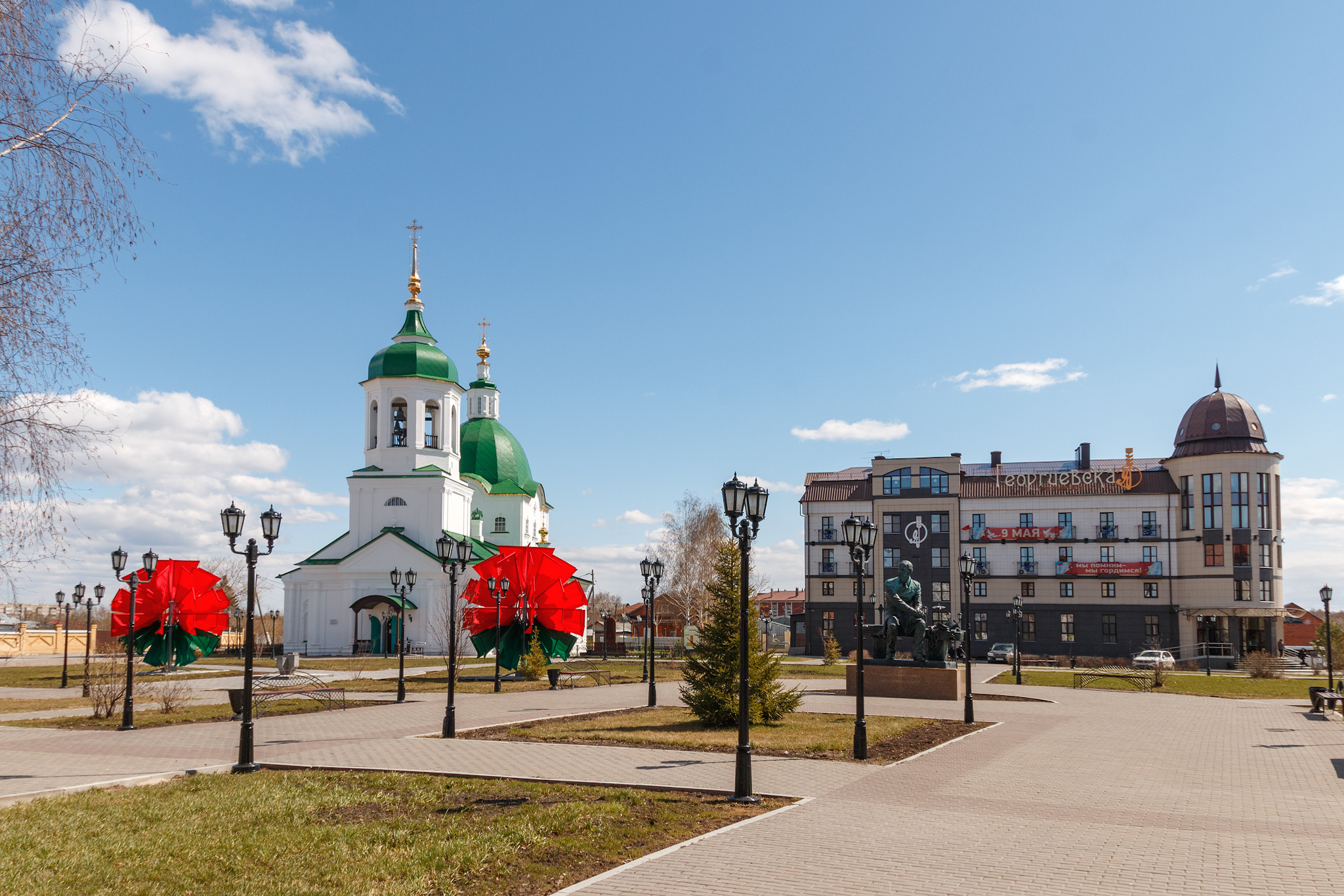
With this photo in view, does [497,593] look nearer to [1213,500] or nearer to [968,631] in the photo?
[968,631]

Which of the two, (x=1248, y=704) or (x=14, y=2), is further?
(x=1248, y=704)

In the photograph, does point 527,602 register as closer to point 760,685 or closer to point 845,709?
point 845,709

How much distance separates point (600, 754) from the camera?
567 inches

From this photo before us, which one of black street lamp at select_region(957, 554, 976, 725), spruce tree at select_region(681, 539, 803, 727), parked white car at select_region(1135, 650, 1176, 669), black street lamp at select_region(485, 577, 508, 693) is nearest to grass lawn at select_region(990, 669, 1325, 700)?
parked white car at select_region(1135, 650, 1176, 669)

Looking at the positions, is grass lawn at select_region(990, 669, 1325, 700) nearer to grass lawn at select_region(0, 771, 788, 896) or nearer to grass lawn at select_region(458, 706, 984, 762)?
grass lawn at select_region(458, 706, 984, 762)

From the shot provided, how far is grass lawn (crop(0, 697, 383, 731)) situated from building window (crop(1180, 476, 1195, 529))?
Answer: 168 feet

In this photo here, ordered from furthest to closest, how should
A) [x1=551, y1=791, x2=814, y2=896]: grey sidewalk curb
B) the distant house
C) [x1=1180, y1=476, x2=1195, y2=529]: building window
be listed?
the distant house, [x1=1180, y1=476, x2=1195, y2=529]: building window, [x1=551, y1=791, x2=814, y2=896]: grey sidewalk curb

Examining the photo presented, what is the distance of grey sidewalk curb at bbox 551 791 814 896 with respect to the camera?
7340 millimetres

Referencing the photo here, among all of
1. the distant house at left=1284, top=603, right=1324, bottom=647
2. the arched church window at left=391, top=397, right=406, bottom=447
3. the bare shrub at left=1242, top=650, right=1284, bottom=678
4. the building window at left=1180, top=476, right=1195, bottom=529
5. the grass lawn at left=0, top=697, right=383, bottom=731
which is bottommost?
the distant house at left=1284, top=603, right=1324, bottom=647

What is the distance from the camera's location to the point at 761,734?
16797mm

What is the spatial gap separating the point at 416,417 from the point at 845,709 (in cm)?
3635

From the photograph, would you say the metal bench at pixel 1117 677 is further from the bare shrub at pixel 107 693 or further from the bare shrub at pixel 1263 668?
the bare shrub at pixel 107 693

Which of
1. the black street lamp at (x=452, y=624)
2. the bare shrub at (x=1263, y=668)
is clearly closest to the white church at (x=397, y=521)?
the black street lamp at (x=452, y=624)

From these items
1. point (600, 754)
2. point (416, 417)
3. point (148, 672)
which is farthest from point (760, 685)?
point (416, 417)
